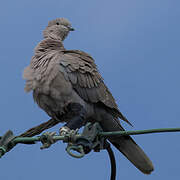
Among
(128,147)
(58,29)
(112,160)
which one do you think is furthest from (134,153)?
(58,29)

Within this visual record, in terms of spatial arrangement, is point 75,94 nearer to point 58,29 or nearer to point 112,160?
point 112,160

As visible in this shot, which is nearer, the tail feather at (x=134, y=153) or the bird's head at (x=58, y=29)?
the tail feather at (x=134, y=153)

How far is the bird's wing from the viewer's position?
174 inches

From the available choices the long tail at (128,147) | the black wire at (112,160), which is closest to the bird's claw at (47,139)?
the black wire at (112,160)

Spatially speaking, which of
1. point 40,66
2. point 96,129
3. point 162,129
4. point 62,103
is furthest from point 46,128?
point 162,129

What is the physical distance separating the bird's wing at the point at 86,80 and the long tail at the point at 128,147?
0.13m

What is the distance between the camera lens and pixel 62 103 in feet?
14.4

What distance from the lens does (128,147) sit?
→ 4.51 m

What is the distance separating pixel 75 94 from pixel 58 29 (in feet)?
3.67

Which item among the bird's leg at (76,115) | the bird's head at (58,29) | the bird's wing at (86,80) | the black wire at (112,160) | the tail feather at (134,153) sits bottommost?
the black wire at (112,160)

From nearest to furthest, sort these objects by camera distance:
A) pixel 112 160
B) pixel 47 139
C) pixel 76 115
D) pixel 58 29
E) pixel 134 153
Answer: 1. pixel 47 139
2. pixel 112 160
3. pixel 76 115
4. pixel 134 153
5. pixel 58 29

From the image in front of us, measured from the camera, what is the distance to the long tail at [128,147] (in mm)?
4395

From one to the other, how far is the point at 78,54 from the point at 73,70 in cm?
33

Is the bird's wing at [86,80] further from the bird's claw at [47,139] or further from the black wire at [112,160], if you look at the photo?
the bird's claw at [47,139]
